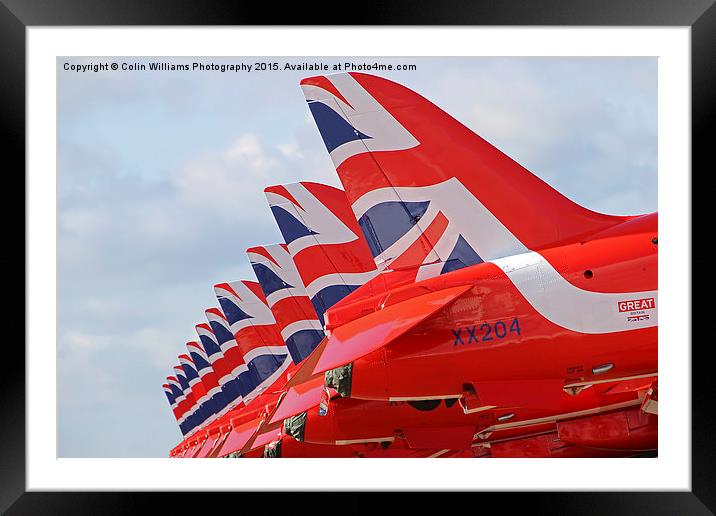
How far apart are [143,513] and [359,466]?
1554mm

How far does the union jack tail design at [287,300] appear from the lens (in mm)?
18234

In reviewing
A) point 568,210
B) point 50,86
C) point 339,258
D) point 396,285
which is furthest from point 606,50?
point 339,258

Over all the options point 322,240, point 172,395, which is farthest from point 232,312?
point 172,395

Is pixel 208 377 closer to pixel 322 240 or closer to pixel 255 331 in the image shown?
pixel 255 331

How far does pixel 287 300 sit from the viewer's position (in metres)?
18.6

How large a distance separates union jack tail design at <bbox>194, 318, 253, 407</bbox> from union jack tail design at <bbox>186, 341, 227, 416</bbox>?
623mm

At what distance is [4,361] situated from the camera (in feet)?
22.1

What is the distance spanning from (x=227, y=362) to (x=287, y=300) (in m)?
8.86

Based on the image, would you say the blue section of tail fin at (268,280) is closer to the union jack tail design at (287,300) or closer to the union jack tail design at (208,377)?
the union jack tail design at (287,300)

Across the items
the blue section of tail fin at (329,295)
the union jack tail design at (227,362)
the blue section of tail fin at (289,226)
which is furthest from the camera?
the union jack tail design at (227,362)

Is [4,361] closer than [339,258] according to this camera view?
Yes

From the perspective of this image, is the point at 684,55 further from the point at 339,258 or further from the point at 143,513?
the point at 339,258

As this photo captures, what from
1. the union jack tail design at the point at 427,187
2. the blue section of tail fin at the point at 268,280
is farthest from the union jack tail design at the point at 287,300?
the union jack tail design at the point at 427,187

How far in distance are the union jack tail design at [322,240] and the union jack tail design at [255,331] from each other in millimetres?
7621
